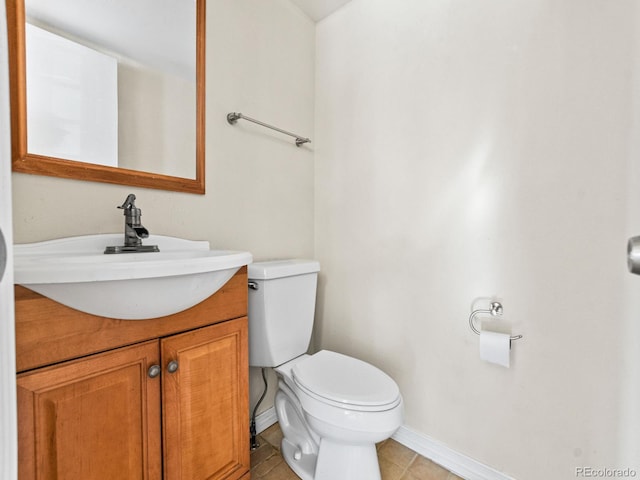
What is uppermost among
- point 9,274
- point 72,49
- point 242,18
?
point 242,18

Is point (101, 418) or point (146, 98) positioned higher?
point (146, 98)

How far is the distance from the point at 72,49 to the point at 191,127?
40 cm

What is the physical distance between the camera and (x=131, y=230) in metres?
0.93

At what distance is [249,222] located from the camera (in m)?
1.41

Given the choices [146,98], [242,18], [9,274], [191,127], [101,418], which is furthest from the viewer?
[242,18]

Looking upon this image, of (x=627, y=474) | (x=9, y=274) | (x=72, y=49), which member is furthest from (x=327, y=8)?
(x=627, y=474)

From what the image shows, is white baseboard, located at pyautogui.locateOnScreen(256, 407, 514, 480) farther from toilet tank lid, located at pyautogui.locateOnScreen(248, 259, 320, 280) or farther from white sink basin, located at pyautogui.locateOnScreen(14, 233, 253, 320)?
white sink basin, located at pyautogui.locateOnScreen(14, 233, 253, 320)

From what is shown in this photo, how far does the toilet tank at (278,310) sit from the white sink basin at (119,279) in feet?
1.08

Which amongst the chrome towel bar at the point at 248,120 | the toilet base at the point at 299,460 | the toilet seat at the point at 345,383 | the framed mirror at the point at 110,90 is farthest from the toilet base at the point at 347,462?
the chrome towel bar at the point at 248,120

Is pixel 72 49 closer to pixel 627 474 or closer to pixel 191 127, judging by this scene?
pixel 191 127

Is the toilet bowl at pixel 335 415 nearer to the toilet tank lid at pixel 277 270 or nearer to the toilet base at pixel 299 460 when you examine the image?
the toilet base at pixel 299 460

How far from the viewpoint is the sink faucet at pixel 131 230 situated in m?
0.92

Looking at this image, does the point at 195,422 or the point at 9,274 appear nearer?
the point at 9,274

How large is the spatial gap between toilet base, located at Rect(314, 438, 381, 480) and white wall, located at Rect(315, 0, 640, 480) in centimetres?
39
